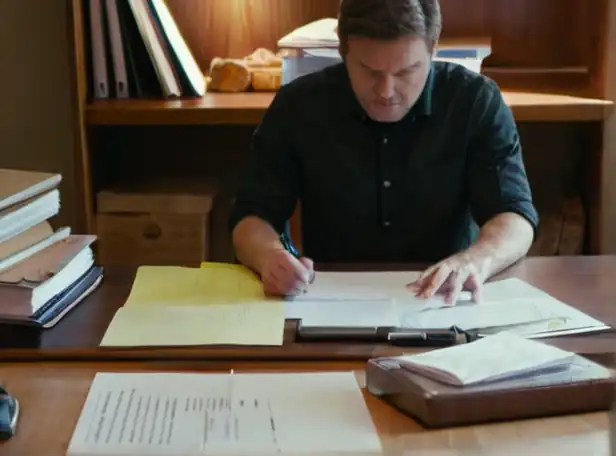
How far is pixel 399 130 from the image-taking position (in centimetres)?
182

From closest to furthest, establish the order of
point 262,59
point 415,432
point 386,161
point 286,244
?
point 415,432, point 286,244, point 386,161, point 262,59

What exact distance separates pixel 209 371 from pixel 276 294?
0.92ft

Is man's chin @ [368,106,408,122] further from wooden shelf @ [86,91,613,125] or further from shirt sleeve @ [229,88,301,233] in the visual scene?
wooden shelf @ [86,91,613,125]

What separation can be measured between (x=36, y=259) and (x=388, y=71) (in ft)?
2.22

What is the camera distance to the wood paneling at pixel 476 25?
8.38 ft

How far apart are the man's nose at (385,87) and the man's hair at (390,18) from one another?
74 millimetres

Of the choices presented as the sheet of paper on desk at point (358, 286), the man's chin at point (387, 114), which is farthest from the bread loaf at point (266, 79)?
the sheet of paper on desk at point (358, 286)

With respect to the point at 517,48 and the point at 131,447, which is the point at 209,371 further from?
the point at 517,48

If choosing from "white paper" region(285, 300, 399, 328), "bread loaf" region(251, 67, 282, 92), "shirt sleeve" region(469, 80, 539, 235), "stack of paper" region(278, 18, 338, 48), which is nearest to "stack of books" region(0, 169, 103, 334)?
"white paper" region(285, 300, 399, 328)

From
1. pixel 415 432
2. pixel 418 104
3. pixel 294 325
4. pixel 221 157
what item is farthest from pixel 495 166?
pixel 221 157

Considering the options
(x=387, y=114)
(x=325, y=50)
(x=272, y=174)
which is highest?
(x=325, y=50)

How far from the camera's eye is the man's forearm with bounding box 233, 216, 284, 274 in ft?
4.99

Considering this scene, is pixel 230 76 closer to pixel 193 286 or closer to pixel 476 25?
pixel 476 25

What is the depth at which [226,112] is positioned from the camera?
2.21m
